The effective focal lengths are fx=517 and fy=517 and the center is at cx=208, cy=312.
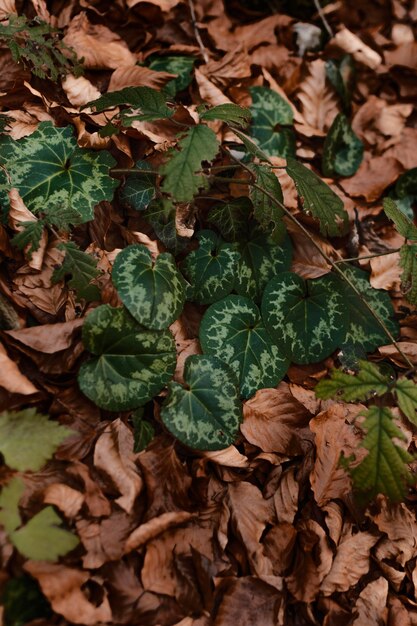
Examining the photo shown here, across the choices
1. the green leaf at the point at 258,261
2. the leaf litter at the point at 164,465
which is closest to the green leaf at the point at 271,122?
the leaf litter at the point at 164,465

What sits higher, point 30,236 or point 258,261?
point 30,236

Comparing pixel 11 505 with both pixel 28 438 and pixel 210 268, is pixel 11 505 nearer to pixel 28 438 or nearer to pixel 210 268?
pixel 28 438

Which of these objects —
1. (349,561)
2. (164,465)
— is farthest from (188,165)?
(349,561)

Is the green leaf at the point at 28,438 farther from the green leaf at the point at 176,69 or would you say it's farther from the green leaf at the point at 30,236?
the green leaf at the point at 176,69

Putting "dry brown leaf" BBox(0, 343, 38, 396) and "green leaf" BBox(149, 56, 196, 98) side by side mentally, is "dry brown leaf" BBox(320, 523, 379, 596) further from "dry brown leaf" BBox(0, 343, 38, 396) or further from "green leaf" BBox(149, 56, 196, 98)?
"green leaf" BBox(149, 56, 196, 98)

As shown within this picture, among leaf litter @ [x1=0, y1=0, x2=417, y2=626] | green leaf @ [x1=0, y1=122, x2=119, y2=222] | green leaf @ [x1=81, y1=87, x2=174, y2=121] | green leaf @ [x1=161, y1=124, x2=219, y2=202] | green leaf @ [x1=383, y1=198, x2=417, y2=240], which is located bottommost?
leaf litter @ [x1=0, y1=0, x2=417, y2=626]

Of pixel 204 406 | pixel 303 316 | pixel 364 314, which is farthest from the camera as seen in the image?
pixel 364 314

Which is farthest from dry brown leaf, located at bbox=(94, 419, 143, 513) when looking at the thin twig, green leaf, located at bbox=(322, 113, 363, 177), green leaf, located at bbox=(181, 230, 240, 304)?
the thin twig
